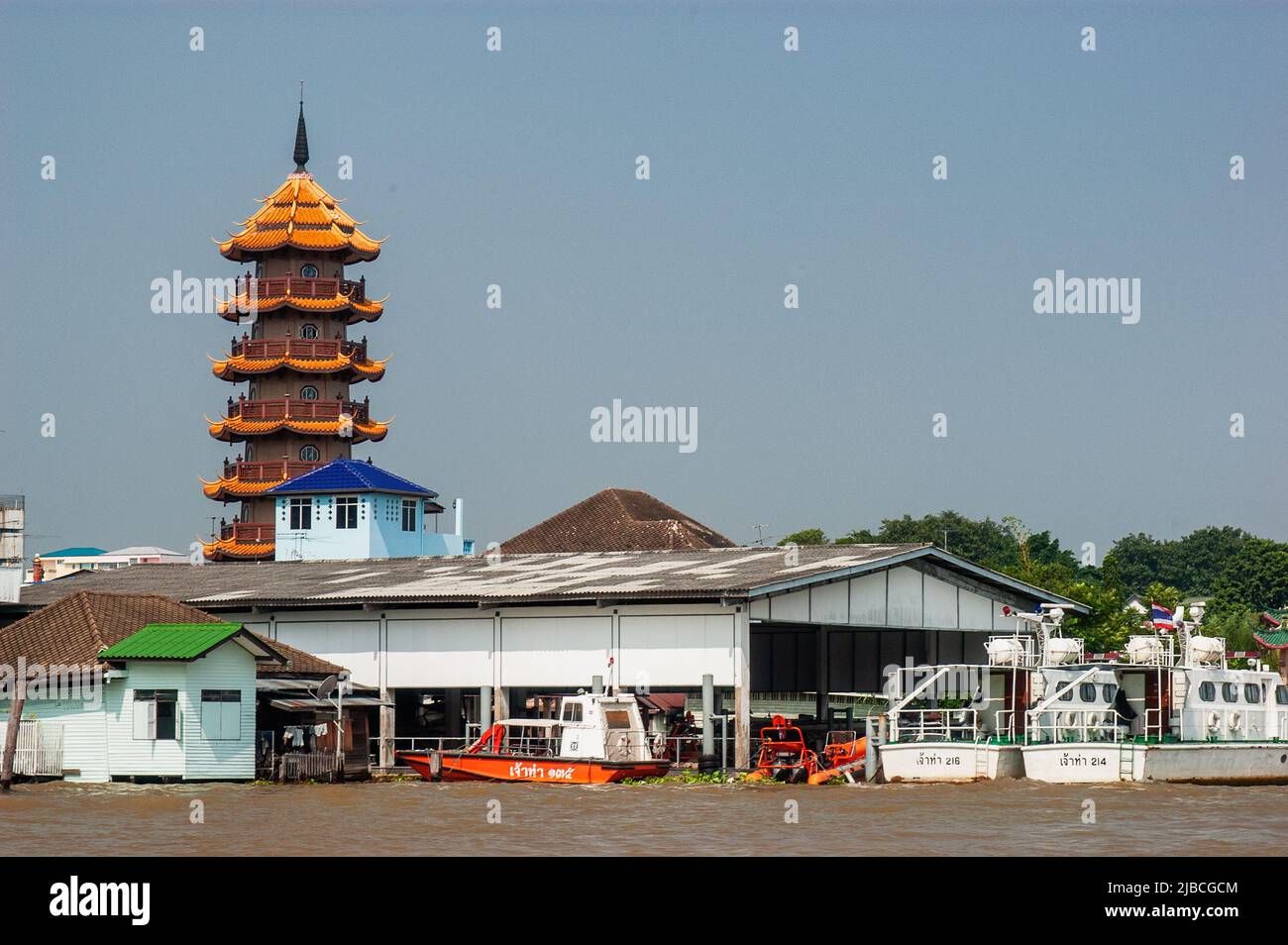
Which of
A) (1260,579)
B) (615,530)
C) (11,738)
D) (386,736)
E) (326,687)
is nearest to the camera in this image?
(11,738)

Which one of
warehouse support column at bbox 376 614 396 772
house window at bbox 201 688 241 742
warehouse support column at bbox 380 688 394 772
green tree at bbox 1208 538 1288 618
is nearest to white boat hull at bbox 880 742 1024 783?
warehouse support column at bbox 376 614 396 772

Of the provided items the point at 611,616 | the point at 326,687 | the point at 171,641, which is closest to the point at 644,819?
the point at 171,641

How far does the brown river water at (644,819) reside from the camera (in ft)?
93.6

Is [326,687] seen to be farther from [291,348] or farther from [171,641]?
[291,348]

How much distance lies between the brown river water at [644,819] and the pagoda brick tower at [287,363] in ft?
150

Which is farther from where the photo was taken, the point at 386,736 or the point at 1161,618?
the point at 386,736

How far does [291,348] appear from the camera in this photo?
86625mm

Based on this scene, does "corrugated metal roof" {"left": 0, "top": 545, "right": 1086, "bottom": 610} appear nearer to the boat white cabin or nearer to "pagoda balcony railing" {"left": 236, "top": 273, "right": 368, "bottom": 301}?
the boat white cabin

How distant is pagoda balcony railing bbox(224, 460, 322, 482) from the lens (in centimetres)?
8612

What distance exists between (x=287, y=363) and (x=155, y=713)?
1847 inches

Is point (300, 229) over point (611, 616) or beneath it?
over

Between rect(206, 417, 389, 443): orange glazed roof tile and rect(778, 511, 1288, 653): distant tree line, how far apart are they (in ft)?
90.8

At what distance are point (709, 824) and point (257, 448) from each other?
5915cm

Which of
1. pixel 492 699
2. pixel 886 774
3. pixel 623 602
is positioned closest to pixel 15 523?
pixel 492 699
